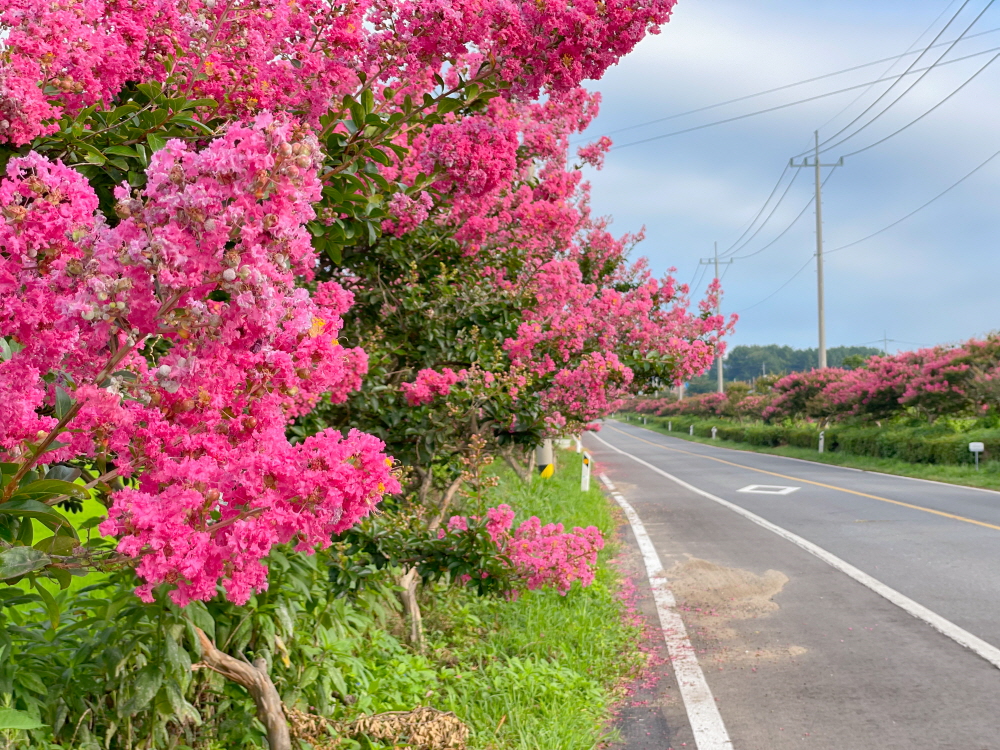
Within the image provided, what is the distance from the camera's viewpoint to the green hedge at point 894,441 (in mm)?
20609

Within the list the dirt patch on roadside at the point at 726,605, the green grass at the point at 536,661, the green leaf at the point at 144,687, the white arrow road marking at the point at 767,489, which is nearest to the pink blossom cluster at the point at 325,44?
the green leaf at the point at 144,687

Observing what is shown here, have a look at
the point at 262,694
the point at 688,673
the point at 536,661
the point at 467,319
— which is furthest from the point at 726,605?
the point at 262,694

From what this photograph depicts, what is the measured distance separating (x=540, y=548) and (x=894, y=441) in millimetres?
22663

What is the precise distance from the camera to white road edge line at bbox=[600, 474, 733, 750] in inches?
183

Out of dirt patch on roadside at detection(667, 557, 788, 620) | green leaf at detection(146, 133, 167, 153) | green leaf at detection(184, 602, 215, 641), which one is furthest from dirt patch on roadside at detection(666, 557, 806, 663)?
green leaf at detection(146, 133, 167, 153)

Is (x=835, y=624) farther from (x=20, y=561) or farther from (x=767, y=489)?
(x=767, y=489)

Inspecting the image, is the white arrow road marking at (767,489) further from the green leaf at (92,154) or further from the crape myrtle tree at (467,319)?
the green leaf at (92,154)

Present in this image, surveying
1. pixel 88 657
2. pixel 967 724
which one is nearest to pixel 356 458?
pixel 88 657

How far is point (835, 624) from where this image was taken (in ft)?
22.2

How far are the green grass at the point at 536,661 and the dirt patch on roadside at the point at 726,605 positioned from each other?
684 millimetres

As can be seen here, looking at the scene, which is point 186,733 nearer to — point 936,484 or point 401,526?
point 401,526

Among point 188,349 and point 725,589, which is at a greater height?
point 188,349

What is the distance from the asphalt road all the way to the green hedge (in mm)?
7169

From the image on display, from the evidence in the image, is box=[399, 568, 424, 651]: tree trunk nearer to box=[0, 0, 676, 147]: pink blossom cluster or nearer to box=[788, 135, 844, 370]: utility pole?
box=[0, 0, 676, 147]: pink blossom cluster
